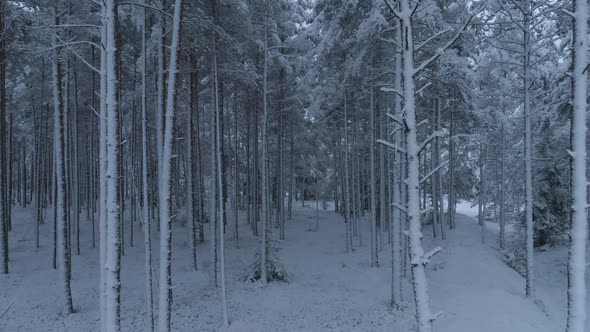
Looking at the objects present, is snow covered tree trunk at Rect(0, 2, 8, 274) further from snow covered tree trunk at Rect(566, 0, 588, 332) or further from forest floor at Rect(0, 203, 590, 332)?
snow covered tree trunk at Rect(566, 0, 588, 332)

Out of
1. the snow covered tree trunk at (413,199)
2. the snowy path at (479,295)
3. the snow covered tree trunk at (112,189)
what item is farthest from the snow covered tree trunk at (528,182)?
the snow covered tree trunk at (112,189)

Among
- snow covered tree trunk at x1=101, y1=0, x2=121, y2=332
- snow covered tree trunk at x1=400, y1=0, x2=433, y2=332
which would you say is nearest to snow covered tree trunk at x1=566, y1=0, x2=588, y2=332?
snow covered tree trunk at x1=400, y1=0, x2=433, y2=332

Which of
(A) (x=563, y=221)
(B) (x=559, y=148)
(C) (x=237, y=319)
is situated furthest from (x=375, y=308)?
(A) (x=563, y=221)

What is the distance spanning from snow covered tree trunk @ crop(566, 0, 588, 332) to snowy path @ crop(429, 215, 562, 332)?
3.54 meters

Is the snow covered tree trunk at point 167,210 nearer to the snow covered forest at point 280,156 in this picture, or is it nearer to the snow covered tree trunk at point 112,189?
the snow covered forest at point 280,156

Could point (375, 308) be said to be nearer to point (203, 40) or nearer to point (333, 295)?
point (333, 295)

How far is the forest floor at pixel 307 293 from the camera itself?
35.0 feet

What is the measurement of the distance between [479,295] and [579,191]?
7067 millimetres

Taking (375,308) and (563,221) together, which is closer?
(375,308)

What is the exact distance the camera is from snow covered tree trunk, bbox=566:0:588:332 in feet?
21.3

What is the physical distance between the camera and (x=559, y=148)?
56.2ft

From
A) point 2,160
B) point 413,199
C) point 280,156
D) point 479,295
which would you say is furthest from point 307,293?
point 2,160

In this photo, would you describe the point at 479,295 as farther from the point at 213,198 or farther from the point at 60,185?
the point at 60,185

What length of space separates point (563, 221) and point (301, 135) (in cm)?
1530
